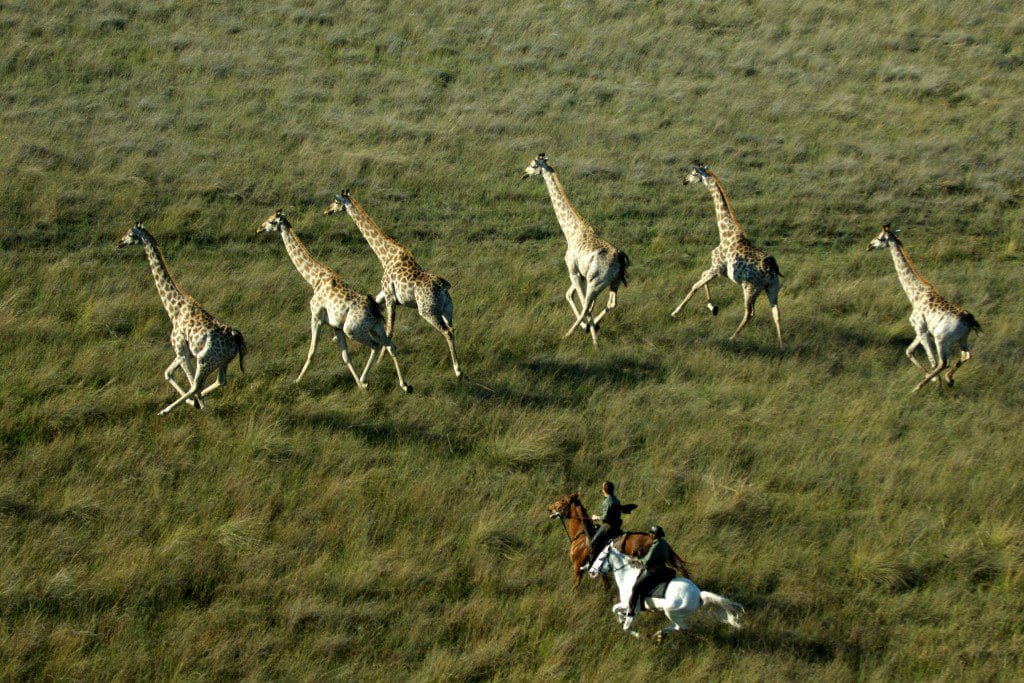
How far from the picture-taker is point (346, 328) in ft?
42.0

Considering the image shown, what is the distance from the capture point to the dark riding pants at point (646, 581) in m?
9.18

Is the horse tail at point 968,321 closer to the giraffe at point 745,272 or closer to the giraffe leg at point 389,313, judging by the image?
the giraffe at point 745,272

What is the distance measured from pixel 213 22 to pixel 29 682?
22.3m

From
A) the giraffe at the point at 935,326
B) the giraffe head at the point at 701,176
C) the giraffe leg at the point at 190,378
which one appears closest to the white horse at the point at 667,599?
the giraffe leg at the point at 190,378

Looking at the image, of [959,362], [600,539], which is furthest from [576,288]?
[600,539]

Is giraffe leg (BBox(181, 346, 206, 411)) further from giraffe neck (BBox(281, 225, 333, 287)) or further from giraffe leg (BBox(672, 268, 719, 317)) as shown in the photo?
giraffe leg (BBox(672, 268, 719, 317))

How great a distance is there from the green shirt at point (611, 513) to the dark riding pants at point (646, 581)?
2.45ft

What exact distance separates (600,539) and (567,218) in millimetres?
7360

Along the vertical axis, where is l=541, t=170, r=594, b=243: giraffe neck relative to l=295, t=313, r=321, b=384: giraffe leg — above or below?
above

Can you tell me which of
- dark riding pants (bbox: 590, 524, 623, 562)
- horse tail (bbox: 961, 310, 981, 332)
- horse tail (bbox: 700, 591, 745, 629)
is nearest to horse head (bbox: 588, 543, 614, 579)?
dark riding pants (bbox: 590, 524, 623, 562)

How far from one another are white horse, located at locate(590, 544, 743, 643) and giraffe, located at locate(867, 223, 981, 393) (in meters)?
5.68

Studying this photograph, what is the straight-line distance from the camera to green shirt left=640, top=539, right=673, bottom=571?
9.15m

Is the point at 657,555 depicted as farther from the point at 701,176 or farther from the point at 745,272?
the point at 701,176

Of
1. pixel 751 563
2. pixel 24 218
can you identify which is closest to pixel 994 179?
pixel 751 563
